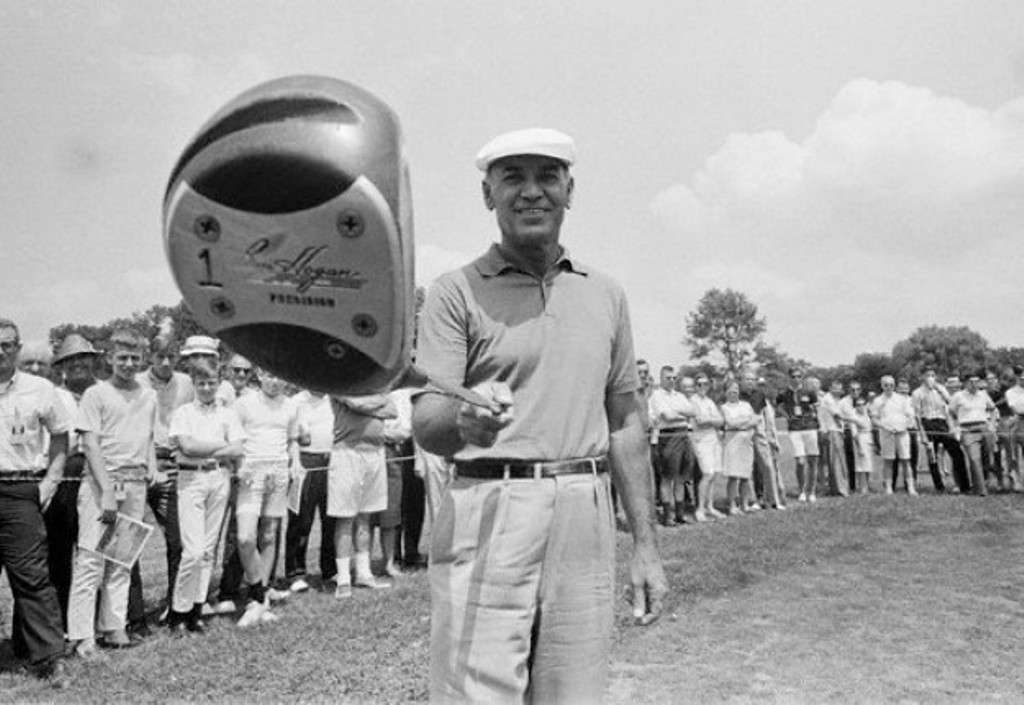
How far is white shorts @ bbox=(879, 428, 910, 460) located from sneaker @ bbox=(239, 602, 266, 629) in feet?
41.4

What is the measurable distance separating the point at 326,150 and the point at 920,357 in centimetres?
9901

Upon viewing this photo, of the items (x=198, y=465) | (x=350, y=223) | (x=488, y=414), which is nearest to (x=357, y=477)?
(x=198, y=465)

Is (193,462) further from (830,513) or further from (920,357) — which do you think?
(920,357)

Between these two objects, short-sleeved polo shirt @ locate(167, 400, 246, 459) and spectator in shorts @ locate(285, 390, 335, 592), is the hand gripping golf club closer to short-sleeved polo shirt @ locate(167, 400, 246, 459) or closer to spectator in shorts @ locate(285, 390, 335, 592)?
short-sleeved polo shirt @ locate(167, 400, 246, 459)

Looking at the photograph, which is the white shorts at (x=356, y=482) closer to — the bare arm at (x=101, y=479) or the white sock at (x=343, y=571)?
the white sock at (x=343, y=571)

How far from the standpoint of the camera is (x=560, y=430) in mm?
2967

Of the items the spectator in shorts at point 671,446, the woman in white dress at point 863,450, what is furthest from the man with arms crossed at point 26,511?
the woman in white dress at point 863,450

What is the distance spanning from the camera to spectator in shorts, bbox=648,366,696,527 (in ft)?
41.0

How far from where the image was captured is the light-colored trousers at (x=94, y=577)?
6461mm

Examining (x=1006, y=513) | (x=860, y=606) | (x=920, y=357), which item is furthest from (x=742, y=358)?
(x=860, y=606)

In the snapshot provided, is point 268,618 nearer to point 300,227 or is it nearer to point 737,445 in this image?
point 300,227

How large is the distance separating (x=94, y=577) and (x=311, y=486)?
2.81 metres

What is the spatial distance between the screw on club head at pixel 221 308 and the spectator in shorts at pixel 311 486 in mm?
6881

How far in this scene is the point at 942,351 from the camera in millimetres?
89375
